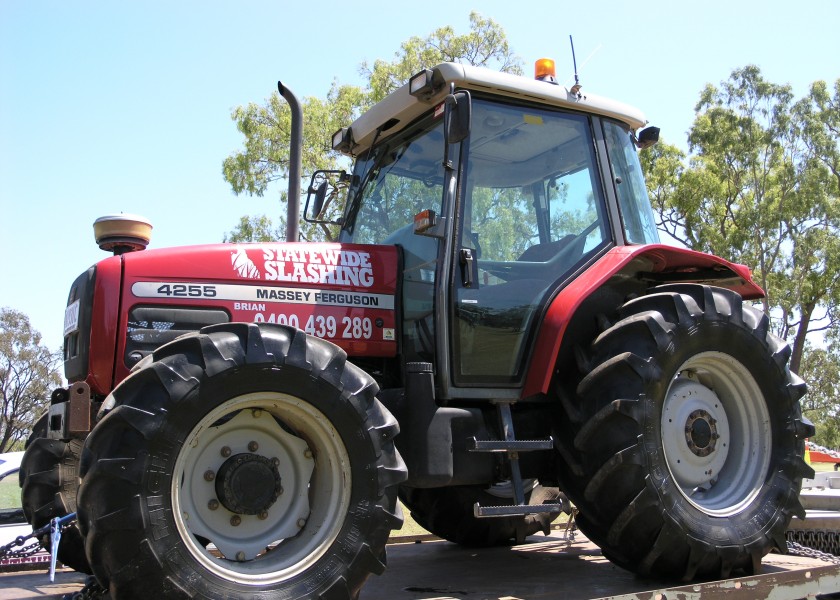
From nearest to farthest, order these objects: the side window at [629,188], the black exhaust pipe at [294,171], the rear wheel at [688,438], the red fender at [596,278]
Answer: the rear wheel at [688,438] → the red fender at [596,278] → the side window at [629,188] → the black exhaust pipe at [294,171]

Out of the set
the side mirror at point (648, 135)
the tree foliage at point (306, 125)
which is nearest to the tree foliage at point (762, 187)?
the tree foliage at point (306, 125)

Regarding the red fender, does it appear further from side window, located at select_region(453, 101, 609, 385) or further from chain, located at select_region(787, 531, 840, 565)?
chain, located at select_region(787, 531, 840, 565)

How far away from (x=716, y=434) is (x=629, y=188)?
5.17ft

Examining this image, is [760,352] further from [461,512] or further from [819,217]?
[819,217]

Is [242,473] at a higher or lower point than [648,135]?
lower

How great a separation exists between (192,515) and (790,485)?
10.7 ft

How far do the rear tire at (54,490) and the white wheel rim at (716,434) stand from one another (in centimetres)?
332

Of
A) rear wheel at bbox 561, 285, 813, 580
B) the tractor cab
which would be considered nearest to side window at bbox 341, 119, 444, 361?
the tractor cab

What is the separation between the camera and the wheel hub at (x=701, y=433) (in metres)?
4.73

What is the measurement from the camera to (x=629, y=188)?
17.5ft

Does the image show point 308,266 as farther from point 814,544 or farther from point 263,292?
point 814,544

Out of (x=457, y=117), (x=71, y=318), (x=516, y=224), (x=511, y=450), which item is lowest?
(x=511, y=450)

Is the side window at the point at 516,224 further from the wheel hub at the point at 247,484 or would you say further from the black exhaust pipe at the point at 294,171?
the black exhaust pipe at the point at 294,171

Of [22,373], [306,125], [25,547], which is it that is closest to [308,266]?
[25,547]
